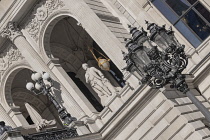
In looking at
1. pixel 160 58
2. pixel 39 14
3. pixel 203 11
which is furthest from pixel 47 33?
pixel 160 58

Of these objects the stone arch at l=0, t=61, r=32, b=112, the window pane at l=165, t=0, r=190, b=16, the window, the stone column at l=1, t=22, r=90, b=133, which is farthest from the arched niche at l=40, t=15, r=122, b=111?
the window pane at l=165, t=0, r=190, b=16

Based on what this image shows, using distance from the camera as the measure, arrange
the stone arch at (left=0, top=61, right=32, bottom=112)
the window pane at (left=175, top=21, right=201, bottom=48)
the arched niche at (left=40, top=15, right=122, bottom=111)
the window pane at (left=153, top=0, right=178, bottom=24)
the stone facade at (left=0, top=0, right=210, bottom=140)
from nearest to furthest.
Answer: the stone facade at (left=0, top=0, right=210, bottom=140) → the window pane at (left=175, top=21, right=201, bottom=48) → the window pane at (left=153, top=0, right=178, bottom=24) → the stone arch at (left=0, top=61, right=32, bottom=112) → the arched niche at (left=40, top=15, right=122, bottom=111)

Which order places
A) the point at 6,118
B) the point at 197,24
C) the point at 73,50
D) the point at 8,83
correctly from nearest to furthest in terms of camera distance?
the point at 197,24 < the point at 6,118 < the point at 8,83 < the point at 73,50

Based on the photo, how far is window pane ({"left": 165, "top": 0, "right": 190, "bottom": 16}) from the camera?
62.7ft

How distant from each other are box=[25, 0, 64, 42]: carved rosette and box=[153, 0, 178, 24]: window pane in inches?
→ 156

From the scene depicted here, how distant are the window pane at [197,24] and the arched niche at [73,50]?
599cm

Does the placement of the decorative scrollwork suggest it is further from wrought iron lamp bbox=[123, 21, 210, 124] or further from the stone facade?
the stone facade

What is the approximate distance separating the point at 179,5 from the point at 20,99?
10.5 m

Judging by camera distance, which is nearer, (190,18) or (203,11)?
(203,11)

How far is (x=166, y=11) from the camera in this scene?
1956cm

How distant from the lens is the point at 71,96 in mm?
20484

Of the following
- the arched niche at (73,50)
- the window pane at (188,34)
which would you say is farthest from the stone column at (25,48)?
the window pane at (188,34)

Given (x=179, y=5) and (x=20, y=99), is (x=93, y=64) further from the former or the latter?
(x=179, y=5)

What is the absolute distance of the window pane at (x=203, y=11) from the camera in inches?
735
